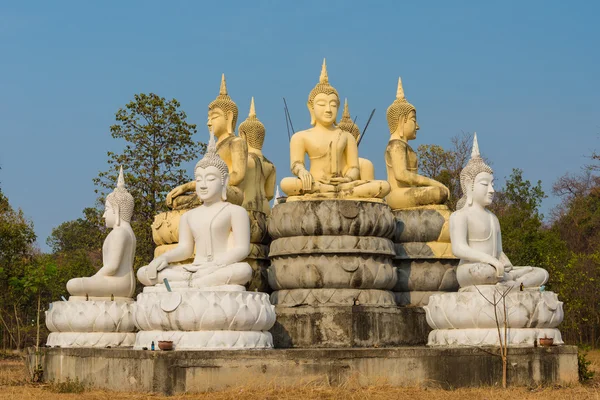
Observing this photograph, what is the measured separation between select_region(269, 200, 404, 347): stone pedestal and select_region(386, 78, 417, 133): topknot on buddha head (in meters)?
2.47

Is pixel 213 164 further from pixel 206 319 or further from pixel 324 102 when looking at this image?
pixel 324 102

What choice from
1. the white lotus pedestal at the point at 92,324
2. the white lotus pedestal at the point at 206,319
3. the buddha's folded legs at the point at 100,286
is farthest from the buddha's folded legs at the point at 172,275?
the buddha's folded legs at the point at 100,286

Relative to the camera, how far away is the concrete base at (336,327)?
12.2 meters

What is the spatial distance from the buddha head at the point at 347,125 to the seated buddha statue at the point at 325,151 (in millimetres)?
4106

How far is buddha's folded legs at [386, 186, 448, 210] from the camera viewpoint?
46.6 ft

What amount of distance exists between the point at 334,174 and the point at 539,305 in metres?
3.95

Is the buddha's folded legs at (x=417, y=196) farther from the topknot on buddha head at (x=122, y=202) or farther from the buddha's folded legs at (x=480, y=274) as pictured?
the topknot on buddha head at (x=122, y=202)

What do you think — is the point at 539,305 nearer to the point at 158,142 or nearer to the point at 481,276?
the point at 481,276

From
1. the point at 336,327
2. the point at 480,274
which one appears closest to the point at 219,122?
the point at 336,327

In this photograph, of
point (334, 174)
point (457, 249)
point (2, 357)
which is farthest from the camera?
point (2, 357)

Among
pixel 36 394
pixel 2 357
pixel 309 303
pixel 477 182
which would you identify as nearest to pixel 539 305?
pixel 477 182

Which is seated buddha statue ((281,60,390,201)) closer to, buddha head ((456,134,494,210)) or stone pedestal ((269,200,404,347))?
stone pedestal ((269,200,404,347))

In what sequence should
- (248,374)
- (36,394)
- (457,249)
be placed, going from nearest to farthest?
(248,374) < (36,394) < (457,249)

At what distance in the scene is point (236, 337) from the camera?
10352 millimetres
